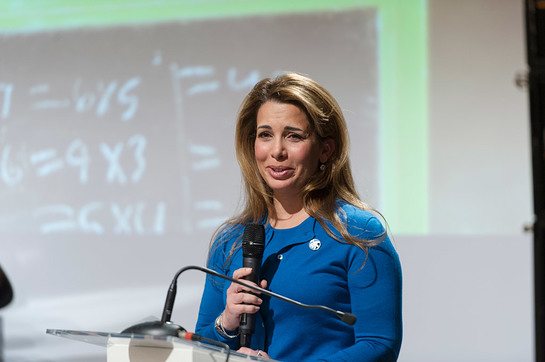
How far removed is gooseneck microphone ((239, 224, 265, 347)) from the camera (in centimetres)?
138

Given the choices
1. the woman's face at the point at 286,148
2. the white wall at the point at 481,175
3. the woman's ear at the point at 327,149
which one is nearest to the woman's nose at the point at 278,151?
the woman's face at the point at 286,148

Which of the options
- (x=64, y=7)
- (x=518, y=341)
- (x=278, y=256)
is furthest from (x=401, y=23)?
(x=278, y=256)

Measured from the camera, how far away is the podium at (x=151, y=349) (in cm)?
110

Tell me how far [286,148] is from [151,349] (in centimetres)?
57

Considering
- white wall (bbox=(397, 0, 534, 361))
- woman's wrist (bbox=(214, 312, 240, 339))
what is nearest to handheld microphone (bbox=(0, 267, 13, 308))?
woman's wrist (bbox=(214, 312, 240, 339))

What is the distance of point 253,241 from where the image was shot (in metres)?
1.46

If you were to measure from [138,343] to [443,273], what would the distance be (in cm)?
292

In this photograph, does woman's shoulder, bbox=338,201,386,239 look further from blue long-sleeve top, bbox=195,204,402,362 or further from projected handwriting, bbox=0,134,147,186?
projected handwriting, bbox=0,134,147,186

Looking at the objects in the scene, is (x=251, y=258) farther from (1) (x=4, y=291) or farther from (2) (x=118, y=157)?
(2) (x=118, y=157)

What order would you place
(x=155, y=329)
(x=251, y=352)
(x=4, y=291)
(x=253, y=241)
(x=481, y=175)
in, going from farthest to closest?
(x=481, y=175), (x=4, y=291), (x=253, y=241), (x=251, y=352), (x=155, y=329)

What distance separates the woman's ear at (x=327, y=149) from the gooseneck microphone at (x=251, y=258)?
0.74 feet

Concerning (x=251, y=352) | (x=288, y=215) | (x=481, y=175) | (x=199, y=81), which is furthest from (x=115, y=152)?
(x=251, y=352)

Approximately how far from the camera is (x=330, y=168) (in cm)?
157

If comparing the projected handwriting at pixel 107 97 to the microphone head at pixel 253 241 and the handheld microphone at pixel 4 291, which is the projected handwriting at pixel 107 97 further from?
the microphone head at pixel 253 241
